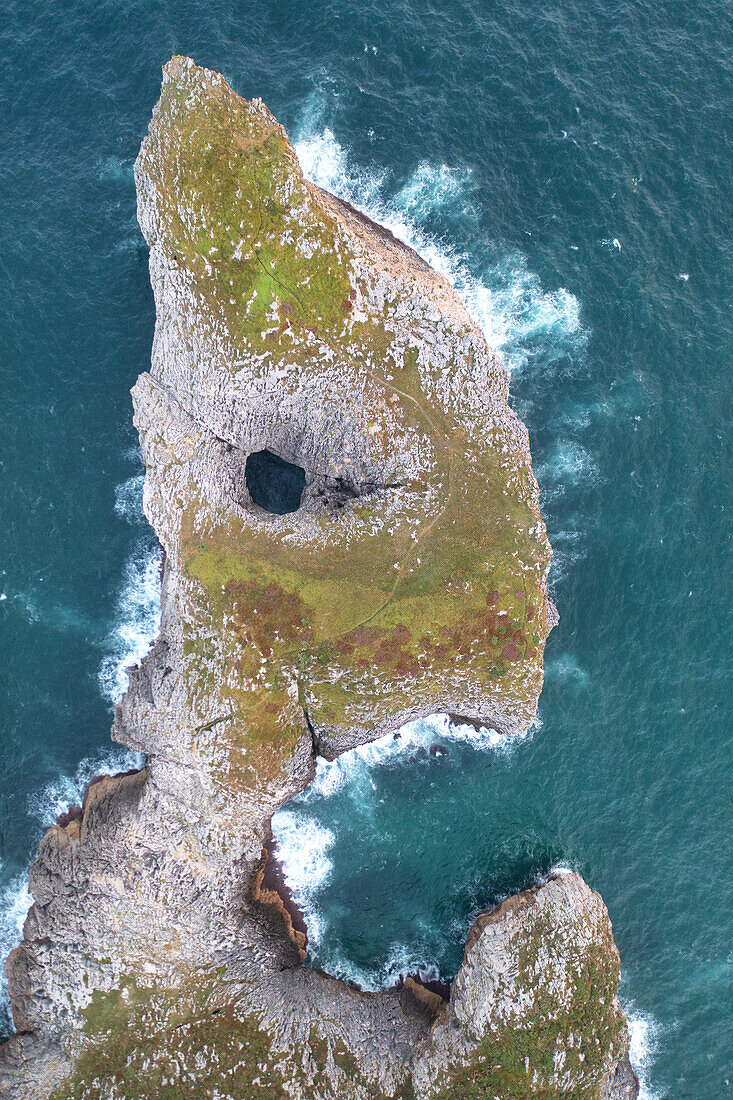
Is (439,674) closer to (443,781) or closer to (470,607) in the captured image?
(470,607)

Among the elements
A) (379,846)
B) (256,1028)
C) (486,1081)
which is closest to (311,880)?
(379,846)

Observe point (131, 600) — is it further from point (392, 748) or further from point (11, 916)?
point (11, 916)

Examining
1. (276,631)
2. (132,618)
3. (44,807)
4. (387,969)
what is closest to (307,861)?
(387,969)

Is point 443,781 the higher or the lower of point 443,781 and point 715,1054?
the higher

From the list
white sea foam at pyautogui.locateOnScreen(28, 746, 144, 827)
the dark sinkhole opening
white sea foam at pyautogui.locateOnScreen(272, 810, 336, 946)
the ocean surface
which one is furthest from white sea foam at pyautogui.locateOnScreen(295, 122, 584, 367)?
white sea foam at pyautogui.locateOnScreen(28, 746, 144, 827)

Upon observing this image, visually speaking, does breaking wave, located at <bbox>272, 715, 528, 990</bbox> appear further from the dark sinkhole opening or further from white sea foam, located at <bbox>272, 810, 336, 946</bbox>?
the dark sinkhole opening

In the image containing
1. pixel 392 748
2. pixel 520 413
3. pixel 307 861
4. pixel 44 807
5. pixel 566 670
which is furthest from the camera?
pixel 520 413

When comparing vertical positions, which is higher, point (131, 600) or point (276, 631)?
point (276, 631)
